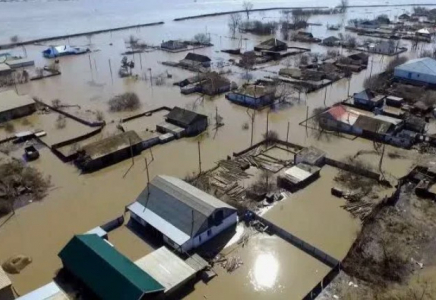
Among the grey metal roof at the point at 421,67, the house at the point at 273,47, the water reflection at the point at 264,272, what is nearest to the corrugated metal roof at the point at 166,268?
the water reflection at the point at 264,272

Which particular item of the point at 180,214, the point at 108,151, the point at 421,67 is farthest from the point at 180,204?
the point at 421,67

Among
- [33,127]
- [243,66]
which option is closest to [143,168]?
[33,127]

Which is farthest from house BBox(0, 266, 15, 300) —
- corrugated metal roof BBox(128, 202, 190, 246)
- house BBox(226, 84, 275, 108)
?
house BBox(226, 84, 275, 108)

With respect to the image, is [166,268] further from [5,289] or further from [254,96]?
[254,96]

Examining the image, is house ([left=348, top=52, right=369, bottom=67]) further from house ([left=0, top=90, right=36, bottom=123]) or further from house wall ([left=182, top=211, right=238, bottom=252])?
house ([left=0, top=90, right=36, bottom=123])

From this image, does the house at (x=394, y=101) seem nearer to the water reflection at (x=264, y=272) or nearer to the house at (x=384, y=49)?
the house at (x=384, y=49)

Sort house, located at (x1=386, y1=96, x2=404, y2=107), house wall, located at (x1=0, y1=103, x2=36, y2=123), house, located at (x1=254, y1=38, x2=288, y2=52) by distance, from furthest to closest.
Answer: house, located at (x1=254, y1=38, x2=288, y2=52) < house, located at (x1=386, y1=96, x2=404, y2=107) < house wall, located at (x1=0, y1=103, x2=36, y2=123)
